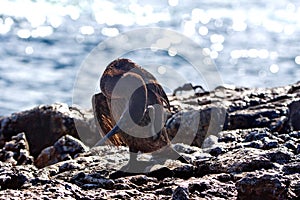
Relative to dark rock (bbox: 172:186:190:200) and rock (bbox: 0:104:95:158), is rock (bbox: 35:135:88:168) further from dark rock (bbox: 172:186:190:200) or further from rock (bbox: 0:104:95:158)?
dark rock (bbox: 172:186:190:200)

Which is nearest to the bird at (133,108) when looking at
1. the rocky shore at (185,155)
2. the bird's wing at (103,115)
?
the bird's wing at (103,115)

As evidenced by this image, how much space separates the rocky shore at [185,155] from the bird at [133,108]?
0.46m

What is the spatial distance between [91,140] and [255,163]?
700 centimetres

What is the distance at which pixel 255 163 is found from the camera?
8016 millimetres

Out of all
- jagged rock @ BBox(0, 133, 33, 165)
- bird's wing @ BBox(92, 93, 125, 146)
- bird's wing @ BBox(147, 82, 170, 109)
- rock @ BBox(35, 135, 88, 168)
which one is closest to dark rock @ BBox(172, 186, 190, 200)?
bird's wing @ BBox(147, 82, 170, 109)

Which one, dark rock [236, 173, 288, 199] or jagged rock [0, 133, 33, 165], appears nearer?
dark rock [236, 173, 288, 199]

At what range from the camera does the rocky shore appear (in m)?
7.04

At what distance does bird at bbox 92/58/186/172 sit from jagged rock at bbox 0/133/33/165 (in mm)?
3657

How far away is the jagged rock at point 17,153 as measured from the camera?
12.4 meters

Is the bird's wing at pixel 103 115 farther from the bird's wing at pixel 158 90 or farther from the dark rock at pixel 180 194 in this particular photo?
the dark rock at pixel 180 194

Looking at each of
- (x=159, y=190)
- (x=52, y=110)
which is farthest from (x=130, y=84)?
(x=52, y=110)

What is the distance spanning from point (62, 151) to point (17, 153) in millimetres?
1670

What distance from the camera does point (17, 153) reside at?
41.9ft

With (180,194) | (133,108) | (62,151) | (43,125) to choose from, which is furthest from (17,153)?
(180,194)
